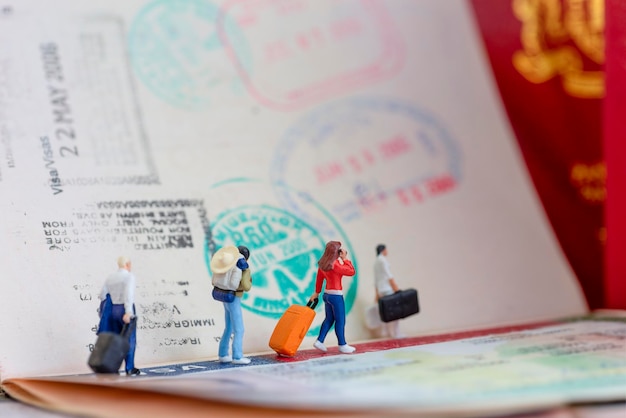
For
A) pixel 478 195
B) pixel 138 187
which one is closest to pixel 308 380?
pixel 138 187

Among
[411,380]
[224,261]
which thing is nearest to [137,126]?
[224,261]

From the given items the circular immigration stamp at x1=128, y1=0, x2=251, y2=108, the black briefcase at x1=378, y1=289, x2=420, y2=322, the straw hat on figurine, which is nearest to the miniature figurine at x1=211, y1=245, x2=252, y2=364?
the straw hat on figurine

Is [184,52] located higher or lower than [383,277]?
higher

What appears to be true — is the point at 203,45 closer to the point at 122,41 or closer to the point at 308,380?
the point at 122,41

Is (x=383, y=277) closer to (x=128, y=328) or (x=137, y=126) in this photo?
(x=128, y=328)

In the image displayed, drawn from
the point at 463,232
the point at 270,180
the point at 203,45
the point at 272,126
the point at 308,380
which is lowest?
the point at 308,380

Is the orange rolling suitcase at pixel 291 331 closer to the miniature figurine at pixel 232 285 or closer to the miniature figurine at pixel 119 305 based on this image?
the miniature figurine at pixel 232 285
